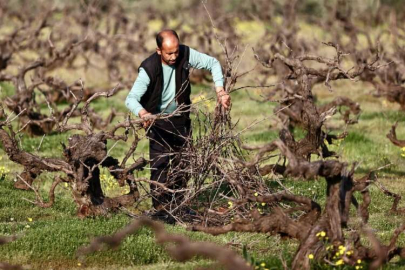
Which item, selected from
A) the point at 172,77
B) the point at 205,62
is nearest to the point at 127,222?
the point at 172,77

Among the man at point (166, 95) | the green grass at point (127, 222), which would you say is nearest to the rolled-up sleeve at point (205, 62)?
the man at point (166, 95)

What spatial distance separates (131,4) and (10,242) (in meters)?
46.6

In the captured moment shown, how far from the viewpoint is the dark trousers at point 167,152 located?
9.74 metres

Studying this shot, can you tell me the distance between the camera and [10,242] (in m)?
8.30

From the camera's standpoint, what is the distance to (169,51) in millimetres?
9367

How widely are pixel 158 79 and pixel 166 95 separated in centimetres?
24

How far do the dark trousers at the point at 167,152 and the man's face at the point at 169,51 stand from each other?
667 mm

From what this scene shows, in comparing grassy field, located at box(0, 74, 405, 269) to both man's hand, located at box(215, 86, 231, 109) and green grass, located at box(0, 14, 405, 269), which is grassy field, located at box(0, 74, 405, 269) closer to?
green grass, located at box(0, 14, 405, 269)

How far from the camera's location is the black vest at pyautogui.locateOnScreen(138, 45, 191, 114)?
9.56 metres

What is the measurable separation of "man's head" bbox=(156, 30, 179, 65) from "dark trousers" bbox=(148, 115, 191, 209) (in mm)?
707

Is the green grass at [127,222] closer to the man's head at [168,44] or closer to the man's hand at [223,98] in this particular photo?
the man's hand at [223,98]

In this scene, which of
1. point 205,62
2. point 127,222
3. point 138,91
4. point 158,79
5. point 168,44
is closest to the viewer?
point 127,222

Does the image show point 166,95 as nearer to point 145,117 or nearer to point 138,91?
point 138,91

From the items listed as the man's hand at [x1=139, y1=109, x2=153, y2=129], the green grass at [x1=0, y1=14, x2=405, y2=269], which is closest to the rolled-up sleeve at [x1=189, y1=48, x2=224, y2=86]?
the green grass at [x1=0, y1=14, x2=405, y2=269]
